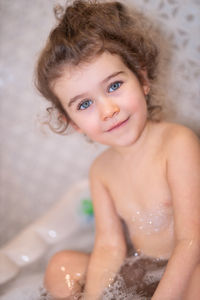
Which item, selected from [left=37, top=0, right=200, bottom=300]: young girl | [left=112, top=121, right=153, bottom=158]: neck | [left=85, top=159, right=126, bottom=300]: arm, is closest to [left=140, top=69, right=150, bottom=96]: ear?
[left=37, top=0, right=200, bottom=300]: young girl

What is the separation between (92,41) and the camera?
3.27 feet

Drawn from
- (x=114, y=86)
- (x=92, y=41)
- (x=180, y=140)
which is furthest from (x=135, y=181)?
(x=92, y=41)

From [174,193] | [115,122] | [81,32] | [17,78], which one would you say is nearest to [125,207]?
[174,193]

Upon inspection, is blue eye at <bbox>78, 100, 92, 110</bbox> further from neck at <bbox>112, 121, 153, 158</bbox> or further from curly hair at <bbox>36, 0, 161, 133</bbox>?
neck at <bbox>112, 121, 153, 158</bbox>

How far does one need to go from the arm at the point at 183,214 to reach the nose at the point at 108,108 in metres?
0.20

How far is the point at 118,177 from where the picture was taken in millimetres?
1205

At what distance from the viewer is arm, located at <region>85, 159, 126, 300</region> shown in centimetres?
119

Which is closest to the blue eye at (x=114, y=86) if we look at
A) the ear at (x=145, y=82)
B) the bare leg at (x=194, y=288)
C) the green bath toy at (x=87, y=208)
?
the ear at (x=145, y=82)

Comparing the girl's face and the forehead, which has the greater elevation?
the forehead

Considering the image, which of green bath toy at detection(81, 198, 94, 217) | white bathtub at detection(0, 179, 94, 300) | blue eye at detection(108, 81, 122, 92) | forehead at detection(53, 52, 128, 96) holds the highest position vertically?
forehead at detection(53, 52, 128, 96)

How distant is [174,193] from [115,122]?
250 mm

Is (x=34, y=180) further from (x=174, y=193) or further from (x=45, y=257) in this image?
(x=174, y=193)

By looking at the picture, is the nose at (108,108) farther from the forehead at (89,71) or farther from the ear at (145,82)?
the ear at (145,82)

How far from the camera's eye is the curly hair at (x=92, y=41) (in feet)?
3.27
